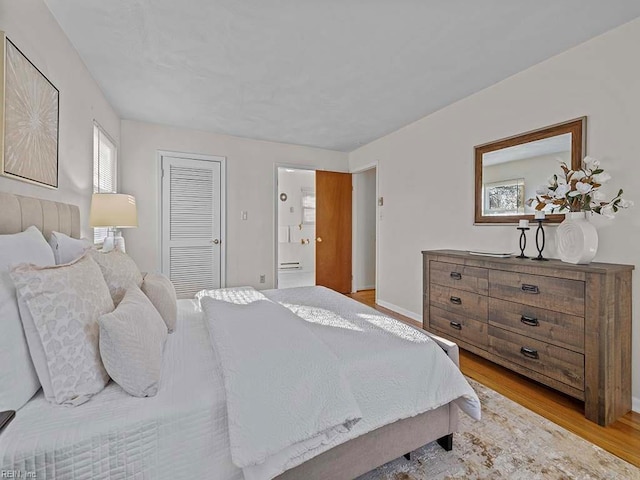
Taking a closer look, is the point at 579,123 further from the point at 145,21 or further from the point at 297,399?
the point at 145,21

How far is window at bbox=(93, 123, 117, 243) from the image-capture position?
2869 millimetres

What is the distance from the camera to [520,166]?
102 inches

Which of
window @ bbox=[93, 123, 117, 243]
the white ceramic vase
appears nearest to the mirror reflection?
the white ceramic vase

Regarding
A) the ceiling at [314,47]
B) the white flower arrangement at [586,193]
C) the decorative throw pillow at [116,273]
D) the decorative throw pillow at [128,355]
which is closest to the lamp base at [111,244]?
the decorative throw pillow at [116,273]

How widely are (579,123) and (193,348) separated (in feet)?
10.0

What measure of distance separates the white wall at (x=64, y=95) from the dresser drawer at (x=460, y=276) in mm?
3211

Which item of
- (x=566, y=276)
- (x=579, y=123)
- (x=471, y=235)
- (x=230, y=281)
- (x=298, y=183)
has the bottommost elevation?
(x=230, y=281)

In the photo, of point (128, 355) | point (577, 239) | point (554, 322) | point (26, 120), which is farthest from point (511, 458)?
point (26, 120)

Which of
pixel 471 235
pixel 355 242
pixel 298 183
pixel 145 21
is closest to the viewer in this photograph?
pixel 145 21

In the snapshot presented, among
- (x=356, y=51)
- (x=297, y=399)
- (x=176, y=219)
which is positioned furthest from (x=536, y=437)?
(x=176, y=219)

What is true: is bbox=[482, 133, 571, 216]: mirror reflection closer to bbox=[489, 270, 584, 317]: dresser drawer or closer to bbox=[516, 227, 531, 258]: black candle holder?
bbox=[516, 227, 531, 258]: black candle holder

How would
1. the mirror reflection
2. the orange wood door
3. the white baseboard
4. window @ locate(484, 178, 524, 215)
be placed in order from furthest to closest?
1. the orange wood door
2. the white baseboard
3. window @ locate(484, 178, 524, 215)
4. the mirror reflection

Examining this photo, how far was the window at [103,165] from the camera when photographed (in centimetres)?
287

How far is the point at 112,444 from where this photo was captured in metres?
0.89
